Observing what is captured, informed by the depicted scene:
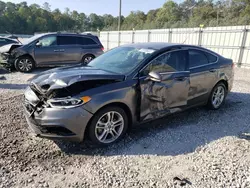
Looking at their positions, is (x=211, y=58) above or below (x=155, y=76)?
above

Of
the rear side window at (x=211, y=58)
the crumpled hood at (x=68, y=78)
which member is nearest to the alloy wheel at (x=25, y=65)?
the crumpled hood at (x=68, y=78)

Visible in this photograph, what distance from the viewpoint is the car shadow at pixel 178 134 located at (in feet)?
10.9

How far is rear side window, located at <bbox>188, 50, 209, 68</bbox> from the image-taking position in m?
4.41

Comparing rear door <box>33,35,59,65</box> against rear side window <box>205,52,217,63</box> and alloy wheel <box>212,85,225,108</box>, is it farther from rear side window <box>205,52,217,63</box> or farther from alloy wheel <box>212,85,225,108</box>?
alloy wheel <box>212,85,225,108</box>

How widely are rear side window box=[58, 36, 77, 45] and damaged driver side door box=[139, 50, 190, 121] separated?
7001mm

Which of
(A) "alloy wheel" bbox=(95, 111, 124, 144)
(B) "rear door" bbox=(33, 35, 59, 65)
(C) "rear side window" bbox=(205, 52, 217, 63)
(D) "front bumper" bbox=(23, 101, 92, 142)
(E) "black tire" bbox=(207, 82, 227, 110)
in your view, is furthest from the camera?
(B) "rear door" bbox=(33, 35, 59, 65)

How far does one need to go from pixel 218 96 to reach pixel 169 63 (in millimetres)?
1916

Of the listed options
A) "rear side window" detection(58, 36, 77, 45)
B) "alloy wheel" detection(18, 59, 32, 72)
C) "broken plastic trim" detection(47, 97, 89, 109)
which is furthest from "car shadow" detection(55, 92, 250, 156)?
"rear side window" detection(58, 36, 77, 45)

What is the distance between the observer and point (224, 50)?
42.4ft

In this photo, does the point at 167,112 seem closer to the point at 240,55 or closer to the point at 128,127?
the point at 128,127

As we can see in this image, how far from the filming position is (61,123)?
2.96 m

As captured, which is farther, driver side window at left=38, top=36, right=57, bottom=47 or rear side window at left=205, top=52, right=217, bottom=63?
driver side window at left=38, top=36, right=57, bottom=47

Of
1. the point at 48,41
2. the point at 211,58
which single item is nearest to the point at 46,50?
the point at 48,41

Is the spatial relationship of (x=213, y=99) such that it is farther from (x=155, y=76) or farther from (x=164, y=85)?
(x=155, y=76)
